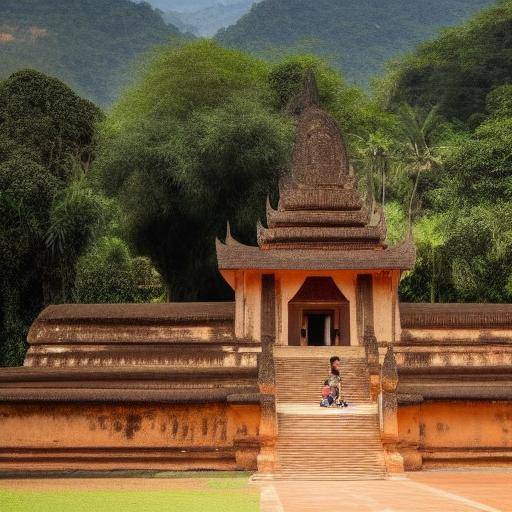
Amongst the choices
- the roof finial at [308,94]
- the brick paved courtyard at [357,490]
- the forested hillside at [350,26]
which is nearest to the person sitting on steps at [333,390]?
the brick paved courtyard at [357,490]

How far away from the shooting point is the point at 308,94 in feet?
106

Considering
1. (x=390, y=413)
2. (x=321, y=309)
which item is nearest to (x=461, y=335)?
(x=321, y=309)

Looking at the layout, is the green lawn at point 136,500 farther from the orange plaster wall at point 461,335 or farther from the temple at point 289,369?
the orange plaster wall at point 461,335

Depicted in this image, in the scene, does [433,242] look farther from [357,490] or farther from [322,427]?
[357,490]

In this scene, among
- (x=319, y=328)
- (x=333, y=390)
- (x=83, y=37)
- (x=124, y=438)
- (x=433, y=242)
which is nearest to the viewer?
(x=124, y=438)

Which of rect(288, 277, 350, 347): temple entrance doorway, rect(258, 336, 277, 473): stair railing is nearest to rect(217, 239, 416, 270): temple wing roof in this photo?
rect(288, 277, 350, 347): temple entrance doorway

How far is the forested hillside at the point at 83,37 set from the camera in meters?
92.7

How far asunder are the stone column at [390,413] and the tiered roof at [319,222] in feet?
15.2

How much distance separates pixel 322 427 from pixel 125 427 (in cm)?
418

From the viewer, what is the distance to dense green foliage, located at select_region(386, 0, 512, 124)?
61.6 metres

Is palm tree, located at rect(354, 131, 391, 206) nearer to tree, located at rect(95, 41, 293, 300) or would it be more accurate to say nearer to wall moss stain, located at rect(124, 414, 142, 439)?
tree, located at rect(95, 41, 293, 300)

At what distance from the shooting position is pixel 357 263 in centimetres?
2242

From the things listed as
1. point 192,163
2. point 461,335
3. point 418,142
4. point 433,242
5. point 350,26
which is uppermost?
point 350,26

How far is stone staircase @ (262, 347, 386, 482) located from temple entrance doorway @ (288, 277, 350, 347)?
2.16 meters
